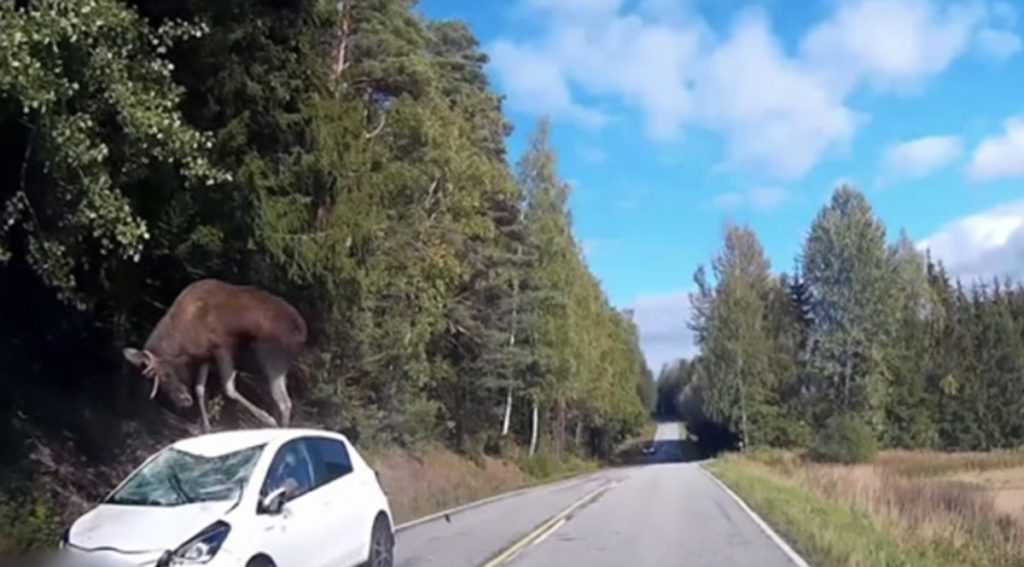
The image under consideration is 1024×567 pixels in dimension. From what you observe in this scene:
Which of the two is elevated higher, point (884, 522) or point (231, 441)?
point (231, 441)

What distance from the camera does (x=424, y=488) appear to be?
34.2 metres

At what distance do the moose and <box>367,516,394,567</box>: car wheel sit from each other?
5.82 metres

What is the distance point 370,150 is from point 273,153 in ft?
25.1

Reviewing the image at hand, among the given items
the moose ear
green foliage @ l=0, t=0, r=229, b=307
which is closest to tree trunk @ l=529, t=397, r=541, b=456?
the moose ear

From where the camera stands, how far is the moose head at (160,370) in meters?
17.6

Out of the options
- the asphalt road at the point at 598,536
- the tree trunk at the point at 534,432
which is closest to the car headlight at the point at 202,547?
the asphalt road at the point at 598,536

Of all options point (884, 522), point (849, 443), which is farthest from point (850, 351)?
point (884, 522)

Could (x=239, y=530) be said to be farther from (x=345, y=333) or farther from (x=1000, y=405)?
(x=1000, y=405)

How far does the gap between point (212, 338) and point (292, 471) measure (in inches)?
293

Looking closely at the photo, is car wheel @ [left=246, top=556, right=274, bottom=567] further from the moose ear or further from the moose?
the moose ear

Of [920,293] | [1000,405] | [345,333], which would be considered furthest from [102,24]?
[920,293]

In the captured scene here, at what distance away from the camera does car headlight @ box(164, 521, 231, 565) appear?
899 centimetres

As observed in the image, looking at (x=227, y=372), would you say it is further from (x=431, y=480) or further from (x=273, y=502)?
(x=431, y=480)

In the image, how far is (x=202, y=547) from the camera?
9.10 m
